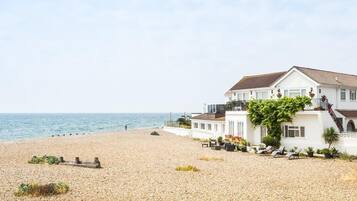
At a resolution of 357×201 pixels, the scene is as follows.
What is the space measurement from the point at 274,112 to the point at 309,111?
3338mm

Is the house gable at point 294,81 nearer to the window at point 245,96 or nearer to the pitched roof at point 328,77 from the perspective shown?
the pitched roof at point 328,77

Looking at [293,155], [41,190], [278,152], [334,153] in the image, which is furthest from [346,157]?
[41,190]

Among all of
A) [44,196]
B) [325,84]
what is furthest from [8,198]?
[325,84]

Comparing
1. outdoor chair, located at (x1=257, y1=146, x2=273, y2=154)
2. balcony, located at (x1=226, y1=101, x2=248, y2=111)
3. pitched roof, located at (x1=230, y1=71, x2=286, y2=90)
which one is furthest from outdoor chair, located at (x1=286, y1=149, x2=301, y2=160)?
pitched roof, located at (x1=230, y1=71, x2=286, y2=90)

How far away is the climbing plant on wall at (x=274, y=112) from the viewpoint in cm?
3556

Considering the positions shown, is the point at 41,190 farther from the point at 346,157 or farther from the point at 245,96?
the point at 245,96

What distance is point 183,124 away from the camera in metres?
71.1

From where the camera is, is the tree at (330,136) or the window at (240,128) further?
the window at (240,128)

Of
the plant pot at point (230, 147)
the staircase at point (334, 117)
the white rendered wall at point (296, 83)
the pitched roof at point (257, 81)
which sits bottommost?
the plant pot at point (230, 147)

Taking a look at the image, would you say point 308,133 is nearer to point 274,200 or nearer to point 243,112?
point 243,112

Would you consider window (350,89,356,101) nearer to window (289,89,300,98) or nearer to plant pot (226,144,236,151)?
window (289,89,300,98)

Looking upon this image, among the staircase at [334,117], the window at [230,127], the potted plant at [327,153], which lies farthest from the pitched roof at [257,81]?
the potted plant at [327,153]

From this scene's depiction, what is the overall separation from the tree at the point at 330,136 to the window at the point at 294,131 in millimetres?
2570

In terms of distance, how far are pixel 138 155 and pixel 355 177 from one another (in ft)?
62.0
